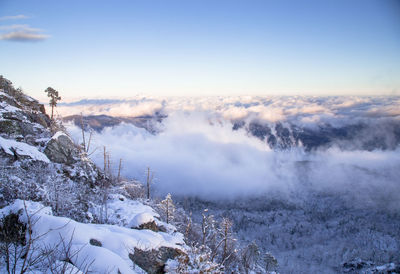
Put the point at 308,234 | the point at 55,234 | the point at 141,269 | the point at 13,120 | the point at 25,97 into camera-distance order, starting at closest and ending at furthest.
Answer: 1. the point at 55,234
2. the point at 141,269
3. the point at 13,120
4. the point at 25,97
5. the point at 308,234

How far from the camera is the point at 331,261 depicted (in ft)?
429

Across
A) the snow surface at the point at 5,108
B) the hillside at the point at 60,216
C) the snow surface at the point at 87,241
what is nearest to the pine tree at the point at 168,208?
the hillside at the point at 60,216

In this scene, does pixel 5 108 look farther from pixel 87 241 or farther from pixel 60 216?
pixel 87 241

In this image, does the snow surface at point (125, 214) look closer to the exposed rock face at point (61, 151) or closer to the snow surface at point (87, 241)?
the snow surface at point (87, 241)

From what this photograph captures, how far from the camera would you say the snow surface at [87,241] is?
654 cm

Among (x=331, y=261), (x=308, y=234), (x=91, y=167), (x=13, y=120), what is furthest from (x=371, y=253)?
(x=13, y=120)

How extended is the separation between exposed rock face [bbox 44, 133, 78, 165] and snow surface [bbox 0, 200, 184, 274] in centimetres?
1312

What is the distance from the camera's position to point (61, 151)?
2208cm

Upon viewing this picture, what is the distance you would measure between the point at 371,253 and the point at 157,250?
604 feet

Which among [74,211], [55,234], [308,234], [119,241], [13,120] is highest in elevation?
[13,120]

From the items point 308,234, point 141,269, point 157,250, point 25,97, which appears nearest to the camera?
point 141,269

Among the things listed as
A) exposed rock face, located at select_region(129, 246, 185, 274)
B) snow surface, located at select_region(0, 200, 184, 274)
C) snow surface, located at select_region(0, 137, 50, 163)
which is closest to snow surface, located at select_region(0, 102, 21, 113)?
snow surface, located at select_region(0, 137, 50, 163)

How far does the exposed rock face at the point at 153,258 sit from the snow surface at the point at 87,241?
200 mm

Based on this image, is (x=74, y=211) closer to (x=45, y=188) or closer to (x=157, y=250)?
(x=45, y=188)
